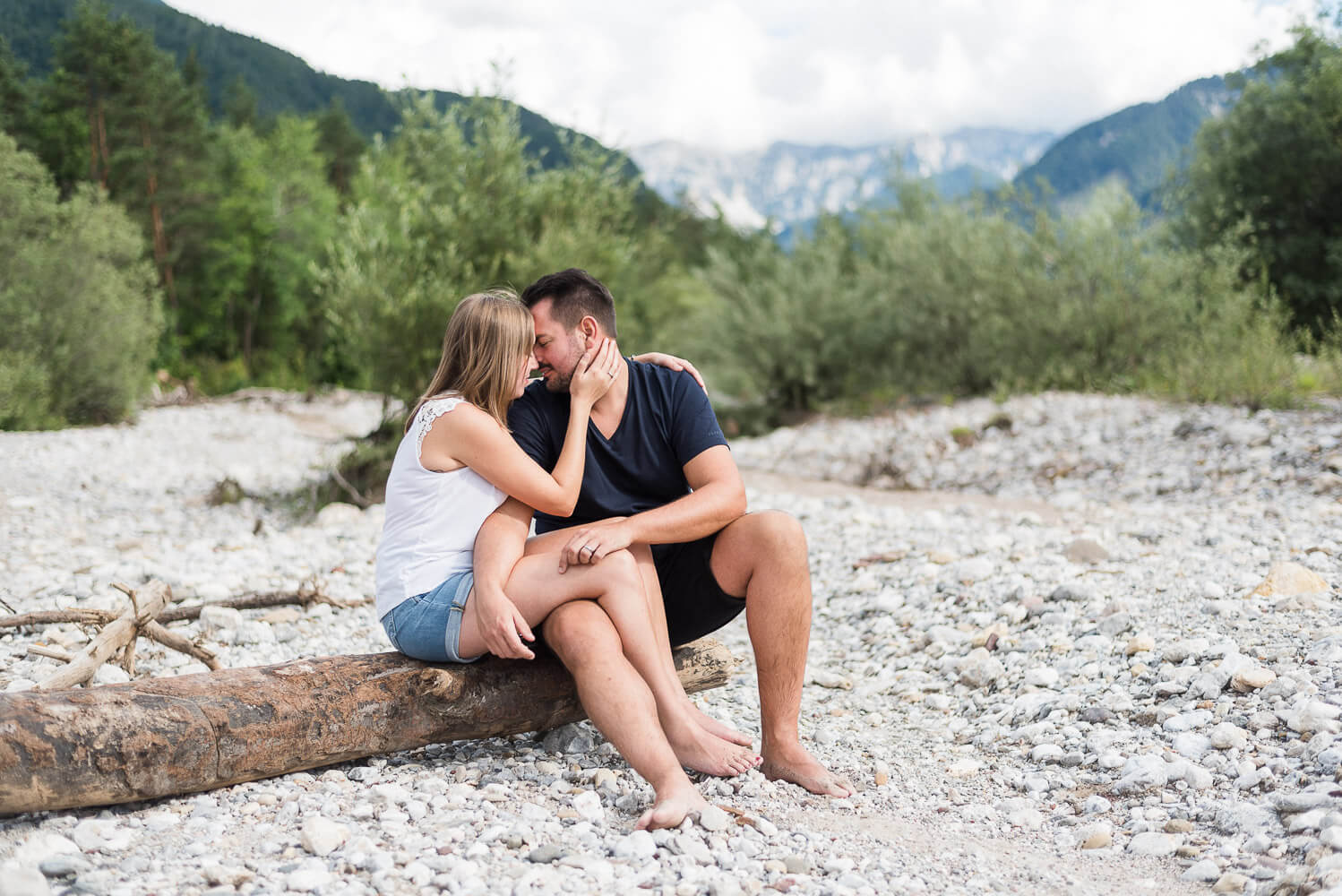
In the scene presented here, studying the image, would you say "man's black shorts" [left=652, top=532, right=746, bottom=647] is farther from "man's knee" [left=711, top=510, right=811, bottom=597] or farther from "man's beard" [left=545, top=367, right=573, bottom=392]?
"man's beard" [left=545, top=367, right=573, bottom=392]

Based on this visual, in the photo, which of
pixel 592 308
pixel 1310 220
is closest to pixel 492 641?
pixel 592 308

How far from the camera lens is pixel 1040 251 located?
14508mm

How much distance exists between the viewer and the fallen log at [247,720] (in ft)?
7.80

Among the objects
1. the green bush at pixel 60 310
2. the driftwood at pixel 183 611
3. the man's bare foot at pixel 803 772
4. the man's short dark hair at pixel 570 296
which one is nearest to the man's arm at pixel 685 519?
the man's short dark hair at pixel 570 296

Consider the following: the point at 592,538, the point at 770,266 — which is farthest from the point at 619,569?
the point at 770,266

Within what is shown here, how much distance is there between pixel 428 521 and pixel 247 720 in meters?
0.78

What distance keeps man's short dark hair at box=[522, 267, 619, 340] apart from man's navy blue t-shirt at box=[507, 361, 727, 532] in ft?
0.83

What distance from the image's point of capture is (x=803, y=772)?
10.1 feet

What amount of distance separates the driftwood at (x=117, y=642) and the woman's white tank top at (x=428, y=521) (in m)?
1.06

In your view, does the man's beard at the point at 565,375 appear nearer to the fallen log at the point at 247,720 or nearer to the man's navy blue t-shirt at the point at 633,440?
the man's navy blue t-shirt at the point at 633,440

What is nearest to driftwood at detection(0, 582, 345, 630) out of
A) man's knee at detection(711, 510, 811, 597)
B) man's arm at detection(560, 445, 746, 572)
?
man's arm at detection(560, 445, 746, 572)

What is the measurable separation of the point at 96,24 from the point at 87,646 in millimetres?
24651

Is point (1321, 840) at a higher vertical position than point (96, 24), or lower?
lower

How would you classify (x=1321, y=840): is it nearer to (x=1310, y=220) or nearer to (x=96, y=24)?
(x=1310, y=220)
